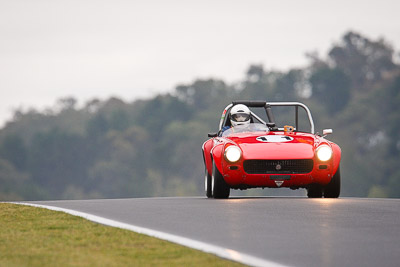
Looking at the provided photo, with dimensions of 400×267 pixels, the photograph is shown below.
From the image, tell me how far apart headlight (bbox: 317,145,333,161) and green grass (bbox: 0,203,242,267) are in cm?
499

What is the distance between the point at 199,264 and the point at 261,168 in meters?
7.89

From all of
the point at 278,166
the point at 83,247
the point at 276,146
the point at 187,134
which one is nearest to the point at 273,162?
the point at 278,166

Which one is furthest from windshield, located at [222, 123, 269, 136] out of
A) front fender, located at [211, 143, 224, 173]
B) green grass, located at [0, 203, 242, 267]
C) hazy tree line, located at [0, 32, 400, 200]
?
hazy tree line, located at [0, 32, 400, 200]

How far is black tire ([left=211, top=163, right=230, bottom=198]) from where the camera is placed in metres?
17.0

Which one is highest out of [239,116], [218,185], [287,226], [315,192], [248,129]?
[239,116]

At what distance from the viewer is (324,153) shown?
16812 mm

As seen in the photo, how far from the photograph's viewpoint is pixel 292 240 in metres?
10.6

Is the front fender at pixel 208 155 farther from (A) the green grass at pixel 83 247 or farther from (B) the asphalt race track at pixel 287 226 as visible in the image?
(A) the green grass at pixel 83 247

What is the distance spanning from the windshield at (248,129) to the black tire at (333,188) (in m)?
1.51

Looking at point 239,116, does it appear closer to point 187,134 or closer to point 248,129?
point 248,129

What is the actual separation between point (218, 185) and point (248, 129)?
1.59 meters

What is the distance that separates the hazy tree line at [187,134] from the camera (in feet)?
379

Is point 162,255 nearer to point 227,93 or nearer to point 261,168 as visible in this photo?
point 261,168

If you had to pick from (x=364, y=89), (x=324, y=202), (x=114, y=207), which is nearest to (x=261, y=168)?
(x=324, y=202)
